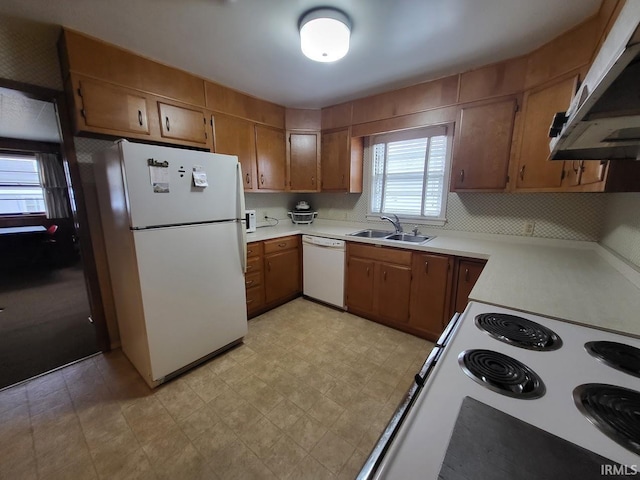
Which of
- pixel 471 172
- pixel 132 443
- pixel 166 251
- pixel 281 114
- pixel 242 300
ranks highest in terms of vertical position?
pixel 281 114

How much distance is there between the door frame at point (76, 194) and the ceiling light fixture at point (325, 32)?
6.17 feet

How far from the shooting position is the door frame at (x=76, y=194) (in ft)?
5.91

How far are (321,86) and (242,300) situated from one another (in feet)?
7.31

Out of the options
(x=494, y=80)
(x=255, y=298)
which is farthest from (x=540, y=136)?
(x=255, y=298)

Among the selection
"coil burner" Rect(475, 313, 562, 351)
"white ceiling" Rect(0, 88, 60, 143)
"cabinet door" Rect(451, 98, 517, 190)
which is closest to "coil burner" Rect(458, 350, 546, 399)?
"coil burner" Rect(475, 313, 562, 351)

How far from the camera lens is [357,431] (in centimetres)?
149

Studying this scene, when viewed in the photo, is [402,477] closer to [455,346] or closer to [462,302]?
[455,346]

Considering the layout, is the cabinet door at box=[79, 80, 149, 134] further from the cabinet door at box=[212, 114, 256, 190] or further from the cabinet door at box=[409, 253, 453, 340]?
the cabinet door at box=[409, 253, 453, 340]

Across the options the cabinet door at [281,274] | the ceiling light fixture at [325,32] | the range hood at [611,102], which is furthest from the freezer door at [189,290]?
the range hood at [611,102]

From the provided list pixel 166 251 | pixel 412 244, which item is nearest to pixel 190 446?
pixel 166 251

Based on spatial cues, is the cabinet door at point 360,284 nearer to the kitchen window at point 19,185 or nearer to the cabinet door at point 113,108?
the cabinet door at point 113,108

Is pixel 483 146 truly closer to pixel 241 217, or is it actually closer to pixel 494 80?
pixel 494 80

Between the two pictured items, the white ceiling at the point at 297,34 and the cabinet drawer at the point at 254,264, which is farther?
the cabinet drawer at the point at 254,264

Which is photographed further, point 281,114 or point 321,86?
point 281,114
